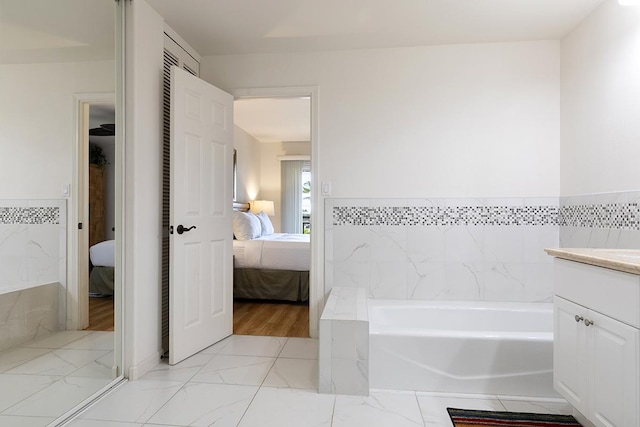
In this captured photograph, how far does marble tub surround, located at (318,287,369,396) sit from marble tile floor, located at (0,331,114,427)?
1286 mm

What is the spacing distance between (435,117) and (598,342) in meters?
1.92

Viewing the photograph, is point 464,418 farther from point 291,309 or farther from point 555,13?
point 555,13

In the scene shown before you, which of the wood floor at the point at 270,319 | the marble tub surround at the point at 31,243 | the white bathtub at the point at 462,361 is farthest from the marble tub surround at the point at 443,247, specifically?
the marble tub surround at the point at 31,243

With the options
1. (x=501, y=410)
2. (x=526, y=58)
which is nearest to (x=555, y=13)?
(x=526, y=58)

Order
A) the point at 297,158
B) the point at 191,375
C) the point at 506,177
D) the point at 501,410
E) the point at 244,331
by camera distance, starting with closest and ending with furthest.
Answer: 1. the point at 501,410
2. the point at 191,375
3. the point at 506,177
4. the point at 244,331
5. the point at 297,158

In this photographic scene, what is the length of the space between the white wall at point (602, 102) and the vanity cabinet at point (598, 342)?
37.8 inches

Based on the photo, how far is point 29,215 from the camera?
61.6 inches

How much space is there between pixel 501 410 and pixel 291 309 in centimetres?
231

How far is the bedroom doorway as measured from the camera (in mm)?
3416

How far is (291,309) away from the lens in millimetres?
3797

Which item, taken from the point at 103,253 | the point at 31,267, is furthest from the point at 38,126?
the point at 103,253

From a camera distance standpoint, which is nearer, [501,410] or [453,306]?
[501,410]

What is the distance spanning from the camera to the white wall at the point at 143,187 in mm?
2146

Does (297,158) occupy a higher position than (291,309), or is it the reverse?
(297,158)
